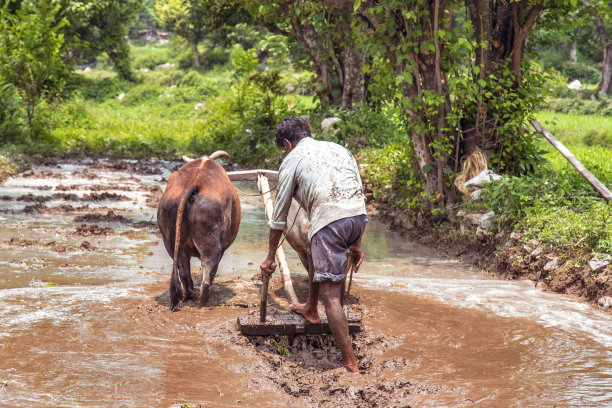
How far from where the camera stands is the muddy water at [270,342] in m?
4.31

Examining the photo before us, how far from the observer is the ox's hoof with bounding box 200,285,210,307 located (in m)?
6.14

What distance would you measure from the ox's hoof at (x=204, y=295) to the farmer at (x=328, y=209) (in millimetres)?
1263

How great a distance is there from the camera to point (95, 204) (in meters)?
12.3

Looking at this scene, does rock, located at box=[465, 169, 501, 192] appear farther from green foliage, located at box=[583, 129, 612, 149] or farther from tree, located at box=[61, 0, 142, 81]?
tree, located at box=[61, 0, 142, 81]

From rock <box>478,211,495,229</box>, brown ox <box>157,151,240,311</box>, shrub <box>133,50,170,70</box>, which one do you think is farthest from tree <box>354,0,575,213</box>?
shrub <box>133,50,170,70</box>

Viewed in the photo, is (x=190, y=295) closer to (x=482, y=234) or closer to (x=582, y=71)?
(x=482, y=234)

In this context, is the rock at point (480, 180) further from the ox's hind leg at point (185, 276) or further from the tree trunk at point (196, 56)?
the tree trunk at point (196, 56)

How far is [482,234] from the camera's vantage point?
873cm

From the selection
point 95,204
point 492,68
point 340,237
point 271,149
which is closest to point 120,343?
point 340,237

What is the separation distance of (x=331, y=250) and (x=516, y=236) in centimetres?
395

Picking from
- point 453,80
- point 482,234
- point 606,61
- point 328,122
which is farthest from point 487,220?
point 606,61

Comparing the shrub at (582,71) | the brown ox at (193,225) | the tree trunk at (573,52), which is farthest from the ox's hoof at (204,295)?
the tree trunk at (573,52)

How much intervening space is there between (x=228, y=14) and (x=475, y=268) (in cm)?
1364

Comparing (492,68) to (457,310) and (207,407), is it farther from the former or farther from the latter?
(207,407)
